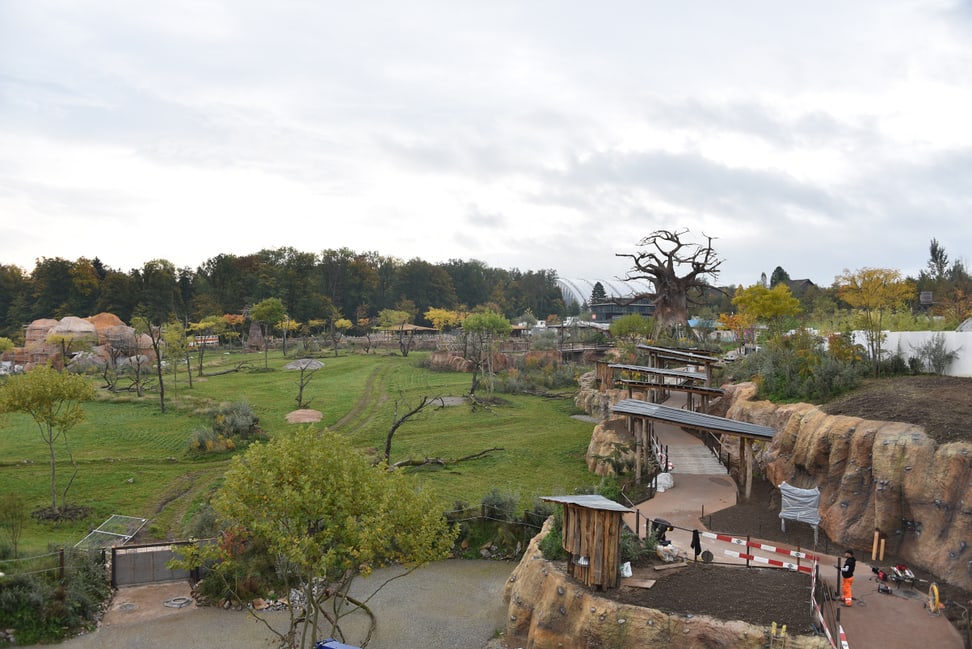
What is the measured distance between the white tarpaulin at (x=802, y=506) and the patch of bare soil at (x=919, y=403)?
285 cm

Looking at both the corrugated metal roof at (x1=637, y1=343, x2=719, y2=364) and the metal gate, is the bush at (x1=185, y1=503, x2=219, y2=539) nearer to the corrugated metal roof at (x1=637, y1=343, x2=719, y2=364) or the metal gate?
the metal gate

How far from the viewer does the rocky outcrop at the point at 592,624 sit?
33.4ft

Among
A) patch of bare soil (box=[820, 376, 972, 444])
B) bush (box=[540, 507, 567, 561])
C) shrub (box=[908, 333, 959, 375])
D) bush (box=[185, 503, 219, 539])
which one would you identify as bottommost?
bush (box=[185, 503, 219, 539])

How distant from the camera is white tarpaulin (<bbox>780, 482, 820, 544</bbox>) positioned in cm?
1467

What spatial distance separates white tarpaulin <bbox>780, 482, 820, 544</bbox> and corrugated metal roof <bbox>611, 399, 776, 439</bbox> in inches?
80.6

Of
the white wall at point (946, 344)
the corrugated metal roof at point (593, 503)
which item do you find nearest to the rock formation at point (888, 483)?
the white wall at point (946, 344)

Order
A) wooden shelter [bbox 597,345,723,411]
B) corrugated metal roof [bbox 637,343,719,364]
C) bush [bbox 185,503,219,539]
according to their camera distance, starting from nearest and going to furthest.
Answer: bush [bbox 185,503,219,539], wooden shelter [bbox 597,345,723,411], corrugated metal roof [bbox 637,343,719,364]

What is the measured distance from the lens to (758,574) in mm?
12297

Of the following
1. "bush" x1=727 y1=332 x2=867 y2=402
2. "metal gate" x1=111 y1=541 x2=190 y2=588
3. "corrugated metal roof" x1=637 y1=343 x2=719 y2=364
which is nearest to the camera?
"metal gate" x1=111 y1=541 x2=190 y2=588

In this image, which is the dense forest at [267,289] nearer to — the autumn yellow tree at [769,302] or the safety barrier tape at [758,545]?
the autumn yellow tree at [769,302]

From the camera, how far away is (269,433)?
90.2 ft

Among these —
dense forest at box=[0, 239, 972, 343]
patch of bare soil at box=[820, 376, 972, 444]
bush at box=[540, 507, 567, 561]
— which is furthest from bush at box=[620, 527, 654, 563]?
dense forest at box=[0, 239, 972, 343]

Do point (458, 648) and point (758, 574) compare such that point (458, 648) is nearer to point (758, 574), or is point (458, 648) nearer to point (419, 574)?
point (419, 574)

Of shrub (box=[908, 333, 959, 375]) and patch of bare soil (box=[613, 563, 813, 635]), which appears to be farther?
shrub (box=[908, 333, 959, 375])
